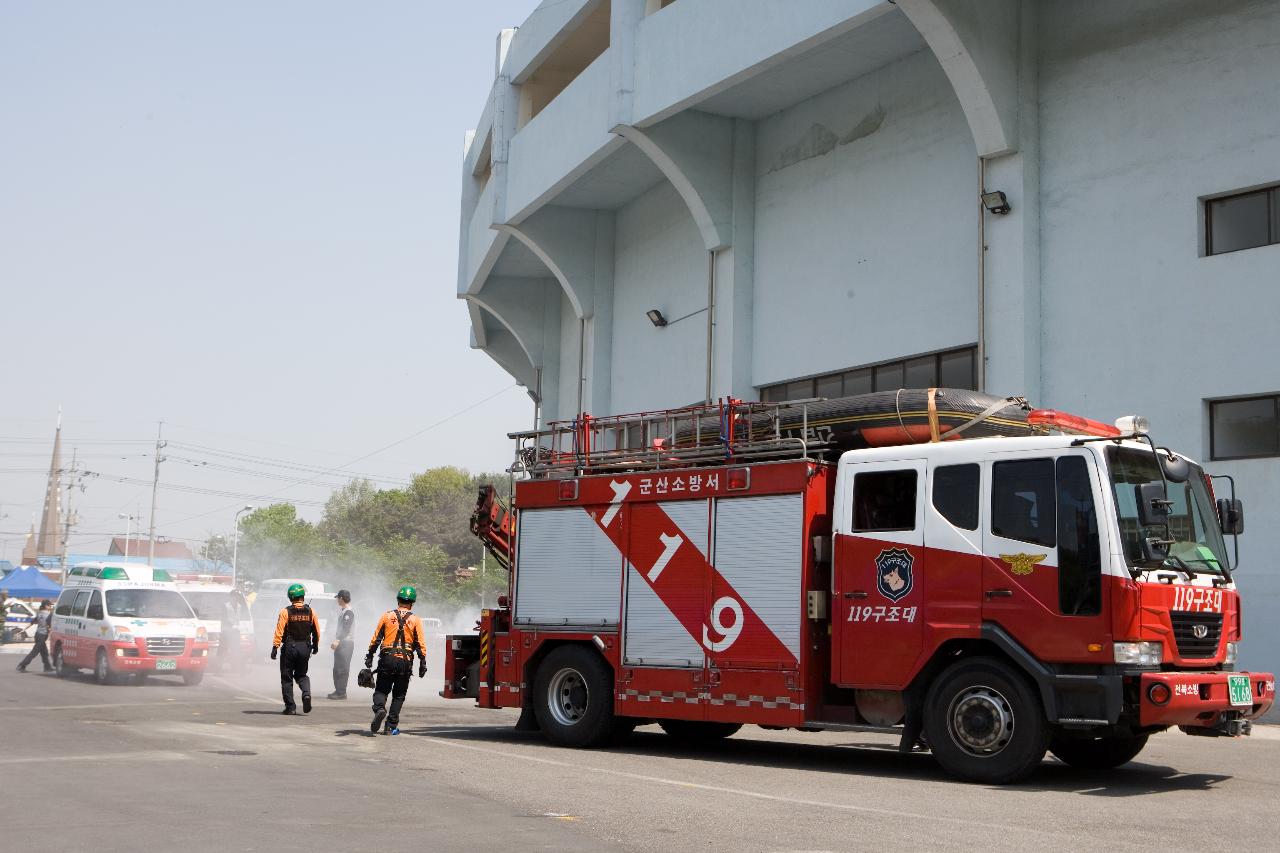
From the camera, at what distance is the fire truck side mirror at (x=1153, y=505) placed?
33.0 ft

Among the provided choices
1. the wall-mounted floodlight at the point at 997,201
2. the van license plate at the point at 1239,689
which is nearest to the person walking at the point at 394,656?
the van license plate at the point at 1239,689

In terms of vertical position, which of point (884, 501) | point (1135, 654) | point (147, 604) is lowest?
point (1135, 654)

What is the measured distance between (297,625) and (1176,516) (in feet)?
35.1

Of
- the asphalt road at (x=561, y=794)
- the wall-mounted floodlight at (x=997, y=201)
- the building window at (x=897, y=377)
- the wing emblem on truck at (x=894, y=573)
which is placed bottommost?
the asphalt road at (x=561, y=794)

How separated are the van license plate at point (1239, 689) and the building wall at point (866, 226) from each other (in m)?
9.98

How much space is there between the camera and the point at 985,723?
10.7 meters

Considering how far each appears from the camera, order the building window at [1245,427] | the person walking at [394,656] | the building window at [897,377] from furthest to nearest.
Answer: the building window at [897,377]
the building window at [1245,427]
the person walking at [394,656]

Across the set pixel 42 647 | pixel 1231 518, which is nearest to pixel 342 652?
pixel 42 647

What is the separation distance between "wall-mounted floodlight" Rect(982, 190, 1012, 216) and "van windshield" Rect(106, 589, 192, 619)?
593 inches

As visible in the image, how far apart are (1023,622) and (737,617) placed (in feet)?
9.06

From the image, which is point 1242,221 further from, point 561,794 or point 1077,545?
point 561,794

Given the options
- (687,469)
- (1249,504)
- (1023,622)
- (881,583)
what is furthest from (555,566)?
(1249,504)

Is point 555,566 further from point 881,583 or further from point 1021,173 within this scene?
point 1021,173

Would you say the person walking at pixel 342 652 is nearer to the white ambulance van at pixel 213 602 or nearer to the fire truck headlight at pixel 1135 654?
the white ambulance van at pixel 213 602
